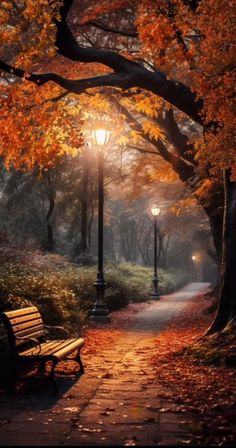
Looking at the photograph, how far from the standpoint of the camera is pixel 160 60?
481 inches

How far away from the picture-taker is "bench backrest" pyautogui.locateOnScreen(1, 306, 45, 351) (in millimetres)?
7270

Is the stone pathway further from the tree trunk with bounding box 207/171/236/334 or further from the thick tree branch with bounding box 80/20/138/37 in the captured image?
the thick tree branch with bounding box 80/20/138/37

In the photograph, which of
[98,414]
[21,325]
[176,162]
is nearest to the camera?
[98,414]

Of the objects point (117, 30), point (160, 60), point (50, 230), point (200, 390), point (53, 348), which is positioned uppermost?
point (117, 30)

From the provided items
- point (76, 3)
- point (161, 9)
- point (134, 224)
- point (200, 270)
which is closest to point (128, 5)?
point (76, 3)

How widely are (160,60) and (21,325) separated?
7106 millimetres

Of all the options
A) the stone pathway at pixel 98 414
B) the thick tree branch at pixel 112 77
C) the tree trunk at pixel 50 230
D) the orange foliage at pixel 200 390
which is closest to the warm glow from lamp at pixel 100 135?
the thick tree branch at pixel 112 77

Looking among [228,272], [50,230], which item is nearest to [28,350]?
[228,272]

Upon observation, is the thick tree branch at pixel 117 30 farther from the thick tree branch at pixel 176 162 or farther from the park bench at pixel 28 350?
the park bench at pixel 28 350

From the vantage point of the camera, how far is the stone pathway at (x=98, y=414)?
17.1 feet

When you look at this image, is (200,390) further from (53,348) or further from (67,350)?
(53,348)

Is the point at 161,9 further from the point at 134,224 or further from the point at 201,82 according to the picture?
the point at 134,224

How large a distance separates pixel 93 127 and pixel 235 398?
11569 millimetres

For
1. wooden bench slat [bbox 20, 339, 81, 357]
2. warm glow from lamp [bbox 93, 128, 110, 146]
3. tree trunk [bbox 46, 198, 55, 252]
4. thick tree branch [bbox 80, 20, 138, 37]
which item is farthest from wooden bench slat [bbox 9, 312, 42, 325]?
tree trunk [bbox 46, 198, 55, 252]
